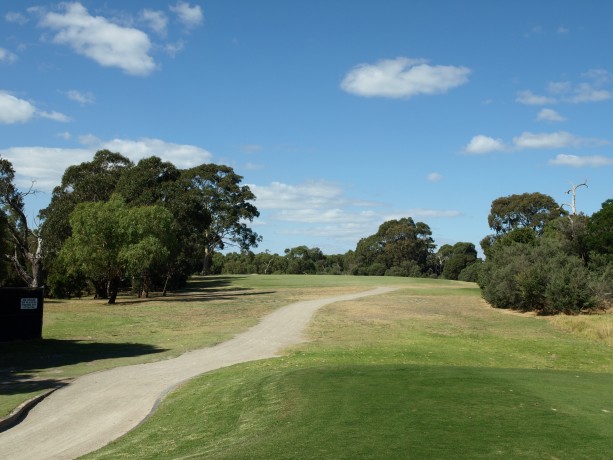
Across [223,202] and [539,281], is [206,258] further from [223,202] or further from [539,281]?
[539,281]

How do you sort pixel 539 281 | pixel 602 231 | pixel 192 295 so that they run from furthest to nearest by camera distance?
pixel 192 295
pixel 602 231
pixel 539 281

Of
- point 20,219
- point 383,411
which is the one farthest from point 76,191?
point 383,411

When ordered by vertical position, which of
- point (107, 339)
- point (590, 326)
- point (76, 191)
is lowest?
point (107, 339)

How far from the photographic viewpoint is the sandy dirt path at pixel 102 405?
10.3 metres

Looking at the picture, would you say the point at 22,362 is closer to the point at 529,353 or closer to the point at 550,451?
the point at 550,451

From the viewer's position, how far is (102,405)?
13.4 m

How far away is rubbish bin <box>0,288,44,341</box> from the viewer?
968 inches

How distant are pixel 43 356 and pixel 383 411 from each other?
15606 mm

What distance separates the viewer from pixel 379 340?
2653 cm

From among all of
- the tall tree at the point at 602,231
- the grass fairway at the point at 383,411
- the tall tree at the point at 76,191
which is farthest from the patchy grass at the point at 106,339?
the tall tree at the point at 602,231

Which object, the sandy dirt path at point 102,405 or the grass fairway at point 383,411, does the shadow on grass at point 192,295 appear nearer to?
the sandy dirt path at point 102,405

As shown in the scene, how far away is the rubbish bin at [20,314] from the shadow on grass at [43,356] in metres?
0.86

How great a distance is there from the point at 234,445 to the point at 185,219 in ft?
183

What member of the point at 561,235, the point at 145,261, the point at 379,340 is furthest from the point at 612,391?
the point at 561,235
